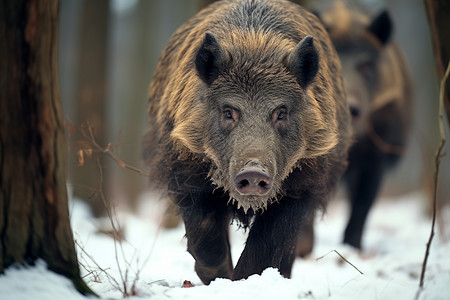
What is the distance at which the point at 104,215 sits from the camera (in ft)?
30.8

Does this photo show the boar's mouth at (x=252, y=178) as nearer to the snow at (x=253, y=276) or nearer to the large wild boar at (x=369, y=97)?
the snow at (x=253, y=276)

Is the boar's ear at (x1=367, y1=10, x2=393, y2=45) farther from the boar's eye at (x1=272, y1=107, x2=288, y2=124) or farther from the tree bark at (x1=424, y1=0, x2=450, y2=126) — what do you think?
the boar's eye at (x1=272, y1=107, x2=288, y2=124)

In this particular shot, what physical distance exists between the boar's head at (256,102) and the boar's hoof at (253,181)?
382 millimetres

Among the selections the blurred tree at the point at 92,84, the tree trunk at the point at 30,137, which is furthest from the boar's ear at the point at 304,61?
the blurred tree at the point at 92,84

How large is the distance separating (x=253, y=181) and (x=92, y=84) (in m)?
6.31

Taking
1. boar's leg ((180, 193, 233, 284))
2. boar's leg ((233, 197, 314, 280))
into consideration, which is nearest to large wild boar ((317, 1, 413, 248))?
boar's leg ((233, 197, 314, 280))

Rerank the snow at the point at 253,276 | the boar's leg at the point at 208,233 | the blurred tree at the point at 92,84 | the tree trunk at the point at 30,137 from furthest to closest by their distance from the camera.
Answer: the blurred tree at the point at 92,84
the boar's leg at the point at 208,233
the snow at the point at 253,276
the tree trunk at the point at 30,137

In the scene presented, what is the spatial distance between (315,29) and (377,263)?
117 inches

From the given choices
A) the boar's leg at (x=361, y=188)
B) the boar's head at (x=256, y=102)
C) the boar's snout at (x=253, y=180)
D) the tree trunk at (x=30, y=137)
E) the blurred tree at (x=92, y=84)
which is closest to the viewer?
the tree trunk at (x=30, y=137)

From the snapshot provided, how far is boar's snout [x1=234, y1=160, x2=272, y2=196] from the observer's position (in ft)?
12.6

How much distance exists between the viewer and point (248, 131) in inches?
171

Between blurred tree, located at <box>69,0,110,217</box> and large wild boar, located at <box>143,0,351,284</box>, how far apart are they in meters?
4.20

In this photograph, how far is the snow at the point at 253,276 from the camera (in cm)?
348

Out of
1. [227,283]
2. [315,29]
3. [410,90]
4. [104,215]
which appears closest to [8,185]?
[227,283]
